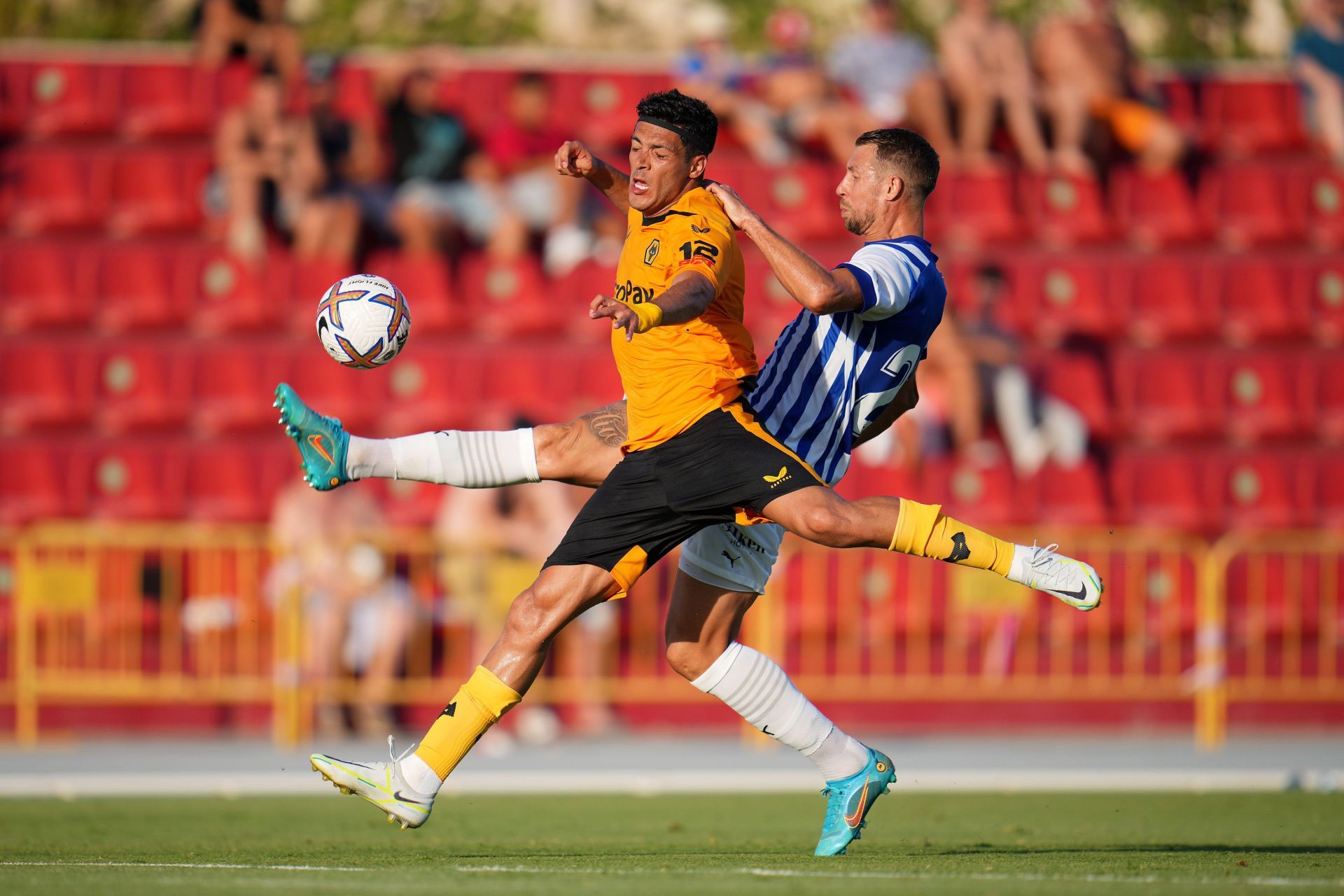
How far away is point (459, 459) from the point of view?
617 centimetres

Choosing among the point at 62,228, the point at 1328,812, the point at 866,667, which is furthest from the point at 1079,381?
the point at 62,228

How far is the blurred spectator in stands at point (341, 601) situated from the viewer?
1090 centimetres

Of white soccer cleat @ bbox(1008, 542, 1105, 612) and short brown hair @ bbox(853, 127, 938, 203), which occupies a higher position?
short brown hair @ bbox(853, 127, 938, 203)

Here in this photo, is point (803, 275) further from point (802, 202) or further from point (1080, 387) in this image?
point (802, 202)

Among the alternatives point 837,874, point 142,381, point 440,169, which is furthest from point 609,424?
point 440,169

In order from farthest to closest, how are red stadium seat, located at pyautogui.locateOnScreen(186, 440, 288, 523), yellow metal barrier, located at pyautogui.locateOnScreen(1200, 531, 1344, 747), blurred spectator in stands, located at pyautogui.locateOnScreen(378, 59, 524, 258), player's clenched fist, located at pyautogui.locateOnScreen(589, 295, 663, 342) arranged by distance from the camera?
1. blurred spectator in stands, located at pyautogui.locateOnScreen(378, 59, 524, 258)
2. red stadium seat, located at pyautogui.locateOnScreen(186, 440, 288, 523)
3. yellow metal barrier, located at pyautogui.locateOnScreen(1200, 531, 1344, 747)
4. player's clenched fist, located at pyautogui.locateOnScreen(589, 295, 663, 342)

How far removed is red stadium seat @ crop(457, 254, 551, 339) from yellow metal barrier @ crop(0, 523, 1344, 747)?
245cm

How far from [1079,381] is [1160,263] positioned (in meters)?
1.58

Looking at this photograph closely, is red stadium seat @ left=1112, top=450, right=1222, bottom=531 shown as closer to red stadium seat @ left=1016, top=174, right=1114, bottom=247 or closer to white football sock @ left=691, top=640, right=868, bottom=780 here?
red stadium seat @ left=1016, top=174, right=1114, bottom=247

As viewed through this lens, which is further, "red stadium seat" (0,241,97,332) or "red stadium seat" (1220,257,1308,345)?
"red stadium seat" (1220,257,1308,345)

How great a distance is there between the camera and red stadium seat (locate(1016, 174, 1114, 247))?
14.1 meters

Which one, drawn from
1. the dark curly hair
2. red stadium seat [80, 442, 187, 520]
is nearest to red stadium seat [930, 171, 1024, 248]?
red stadium seat [80, 442, 187, 520]

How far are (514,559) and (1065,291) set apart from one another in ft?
18.4

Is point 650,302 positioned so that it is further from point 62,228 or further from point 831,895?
point 62,228
